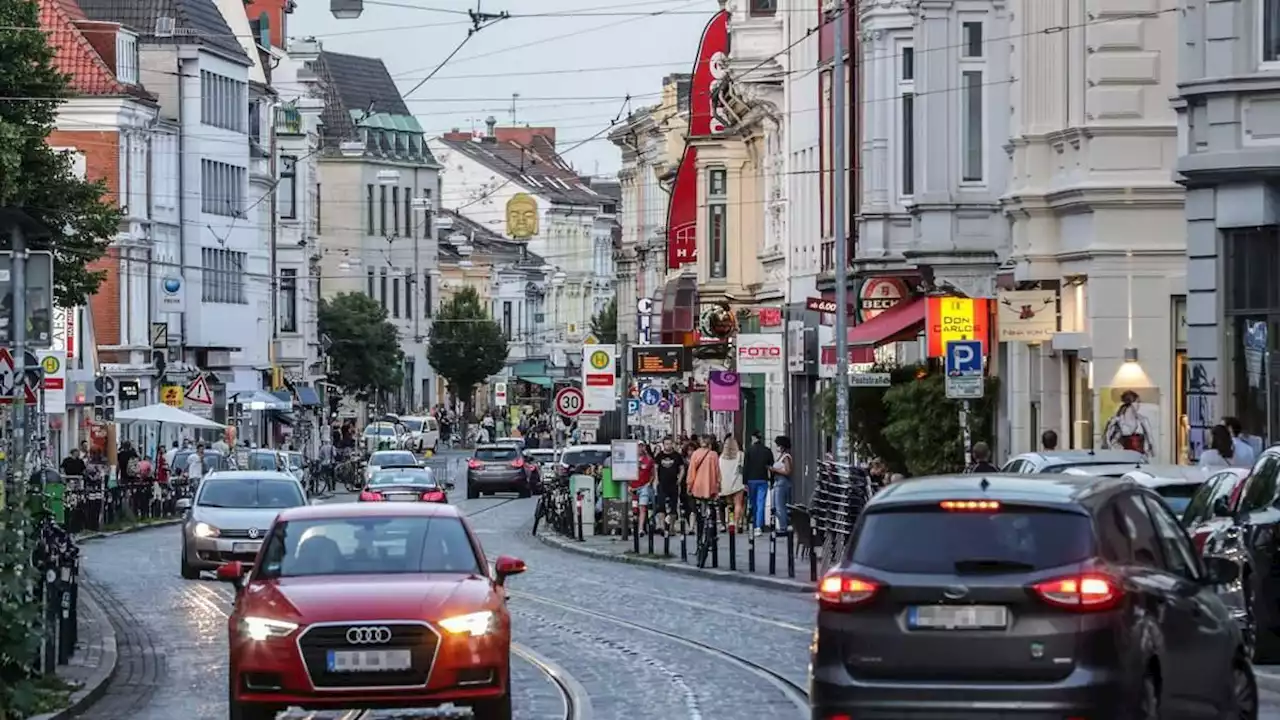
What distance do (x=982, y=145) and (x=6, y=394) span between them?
55.2 feet

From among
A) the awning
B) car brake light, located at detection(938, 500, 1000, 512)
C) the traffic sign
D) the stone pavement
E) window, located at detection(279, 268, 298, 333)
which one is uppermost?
window, located at detection(279, 268, 298, 333)

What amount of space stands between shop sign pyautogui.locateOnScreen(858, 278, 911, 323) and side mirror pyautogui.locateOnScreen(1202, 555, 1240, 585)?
103ft

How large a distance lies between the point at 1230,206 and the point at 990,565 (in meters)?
19.0

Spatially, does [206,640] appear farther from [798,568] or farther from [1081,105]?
[1081,105]

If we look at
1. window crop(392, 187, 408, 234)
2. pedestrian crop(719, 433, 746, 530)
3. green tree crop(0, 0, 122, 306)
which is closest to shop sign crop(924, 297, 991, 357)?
pedestrian crop(719, 433, 746, 530)

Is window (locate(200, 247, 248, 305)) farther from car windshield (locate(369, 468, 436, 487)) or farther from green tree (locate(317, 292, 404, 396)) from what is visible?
car windshield (locate(369, 468, 436, 487))

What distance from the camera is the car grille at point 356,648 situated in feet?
57.3

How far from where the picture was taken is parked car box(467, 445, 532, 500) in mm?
81812

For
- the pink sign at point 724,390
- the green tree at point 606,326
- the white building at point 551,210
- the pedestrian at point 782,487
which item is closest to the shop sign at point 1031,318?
the pedestrian at point 782,487

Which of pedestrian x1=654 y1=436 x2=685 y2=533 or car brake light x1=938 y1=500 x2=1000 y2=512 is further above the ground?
car brake light x1=938 y1=500 x2=1000 y2=512

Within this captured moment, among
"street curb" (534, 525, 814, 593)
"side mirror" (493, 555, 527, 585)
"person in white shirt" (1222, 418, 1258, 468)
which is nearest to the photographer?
"side mirror" (493, 555, 527, 585)

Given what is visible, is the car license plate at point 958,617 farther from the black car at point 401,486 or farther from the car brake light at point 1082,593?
the black car at point 401,486

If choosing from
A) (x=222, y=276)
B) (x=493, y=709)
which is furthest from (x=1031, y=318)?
(x=222, y=276)

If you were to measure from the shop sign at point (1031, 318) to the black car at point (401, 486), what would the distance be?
14.1 metres
